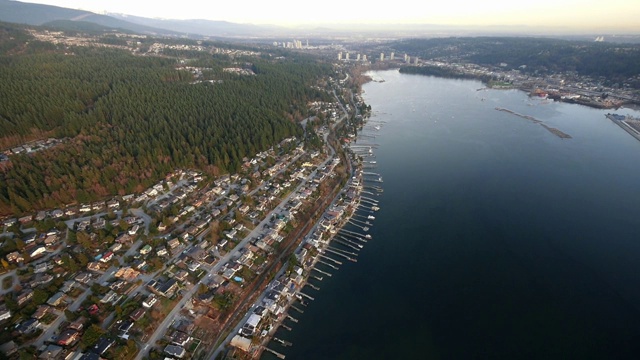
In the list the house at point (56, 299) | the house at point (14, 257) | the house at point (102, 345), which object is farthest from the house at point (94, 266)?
the house at point (102, 345)

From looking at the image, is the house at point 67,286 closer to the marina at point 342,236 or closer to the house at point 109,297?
the house at point 109,297

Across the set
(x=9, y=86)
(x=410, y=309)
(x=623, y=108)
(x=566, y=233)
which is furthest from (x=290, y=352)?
(x=623, y=108)

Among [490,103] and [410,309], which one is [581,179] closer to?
[410,309]

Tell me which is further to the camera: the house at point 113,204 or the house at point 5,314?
the house at point 113,204

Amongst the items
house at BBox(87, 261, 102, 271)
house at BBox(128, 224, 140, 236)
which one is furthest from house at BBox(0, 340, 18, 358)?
house at BBox(128, 224, 140, 236)

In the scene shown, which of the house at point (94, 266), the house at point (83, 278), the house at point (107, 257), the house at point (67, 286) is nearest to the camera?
the house at point (67, 286)

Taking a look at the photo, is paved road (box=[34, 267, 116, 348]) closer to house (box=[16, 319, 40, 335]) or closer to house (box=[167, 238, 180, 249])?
house (box=[16, 319, 40, 335])
